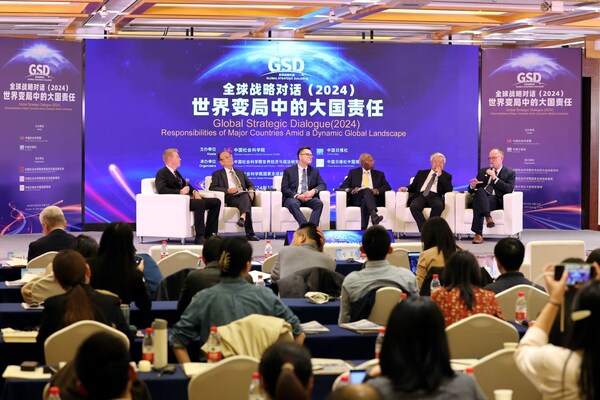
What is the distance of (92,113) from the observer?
15078 millimetres

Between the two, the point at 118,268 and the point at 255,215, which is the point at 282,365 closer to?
the point at 118,268

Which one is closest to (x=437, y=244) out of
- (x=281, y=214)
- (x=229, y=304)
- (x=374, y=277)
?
(x=374, y=277)

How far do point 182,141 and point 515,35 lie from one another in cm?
559

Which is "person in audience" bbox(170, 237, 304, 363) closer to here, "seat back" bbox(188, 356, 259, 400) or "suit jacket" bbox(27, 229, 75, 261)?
"seat back" bbox(188, 356, 259, 400)

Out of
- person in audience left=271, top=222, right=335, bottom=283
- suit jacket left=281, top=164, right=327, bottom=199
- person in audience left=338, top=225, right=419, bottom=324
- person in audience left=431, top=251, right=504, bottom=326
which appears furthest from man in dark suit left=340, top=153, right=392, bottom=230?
person in audience left=431, top=251, right=504, bottom=326

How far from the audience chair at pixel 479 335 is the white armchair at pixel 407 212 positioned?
9.27 metres

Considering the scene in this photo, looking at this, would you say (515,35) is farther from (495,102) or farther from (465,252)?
(465,252)

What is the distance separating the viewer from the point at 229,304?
16.1 ft

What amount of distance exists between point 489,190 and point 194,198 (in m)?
4.01

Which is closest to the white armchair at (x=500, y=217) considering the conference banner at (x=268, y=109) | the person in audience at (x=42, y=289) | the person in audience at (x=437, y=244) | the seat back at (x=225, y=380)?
the conference banner at (x=268, y=109)

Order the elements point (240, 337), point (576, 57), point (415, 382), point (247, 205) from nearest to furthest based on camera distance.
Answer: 1. point (415, 382)
2. point (240, 337)
3. point (247, 205)
4. point (576, 57)

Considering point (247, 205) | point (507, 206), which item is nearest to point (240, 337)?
point (247, 205)

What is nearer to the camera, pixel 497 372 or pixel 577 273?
pixel 577 273

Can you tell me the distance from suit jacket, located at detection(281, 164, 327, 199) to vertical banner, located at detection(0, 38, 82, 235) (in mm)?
3196
